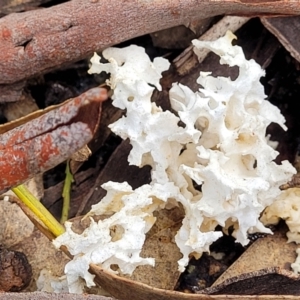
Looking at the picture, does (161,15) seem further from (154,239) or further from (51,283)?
(51,283)

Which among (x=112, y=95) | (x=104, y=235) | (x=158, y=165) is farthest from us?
(x=112, y=95)

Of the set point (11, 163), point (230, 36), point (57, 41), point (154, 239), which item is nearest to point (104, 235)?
point (154, 239)

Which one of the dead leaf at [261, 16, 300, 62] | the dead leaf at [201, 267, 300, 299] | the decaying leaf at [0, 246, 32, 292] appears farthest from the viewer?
the dead leaf at [261, 16, 300, 62]

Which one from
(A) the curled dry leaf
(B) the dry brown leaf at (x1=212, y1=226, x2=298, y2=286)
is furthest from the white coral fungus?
(A) the curled dry leaf

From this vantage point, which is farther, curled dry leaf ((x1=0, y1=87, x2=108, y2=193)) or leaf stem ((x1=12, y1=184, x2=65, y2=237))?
leaf stem ((x1=12, y1=184, x2=65, y2=237))

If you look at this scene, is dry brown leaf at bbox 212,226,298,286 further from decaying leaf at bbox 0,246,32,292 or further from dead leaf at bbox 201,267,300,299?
decaying leaf at bbox 0,246,32,292

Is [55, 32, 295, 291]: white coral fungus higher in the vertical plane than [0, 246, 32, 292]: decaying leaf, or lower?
higher
